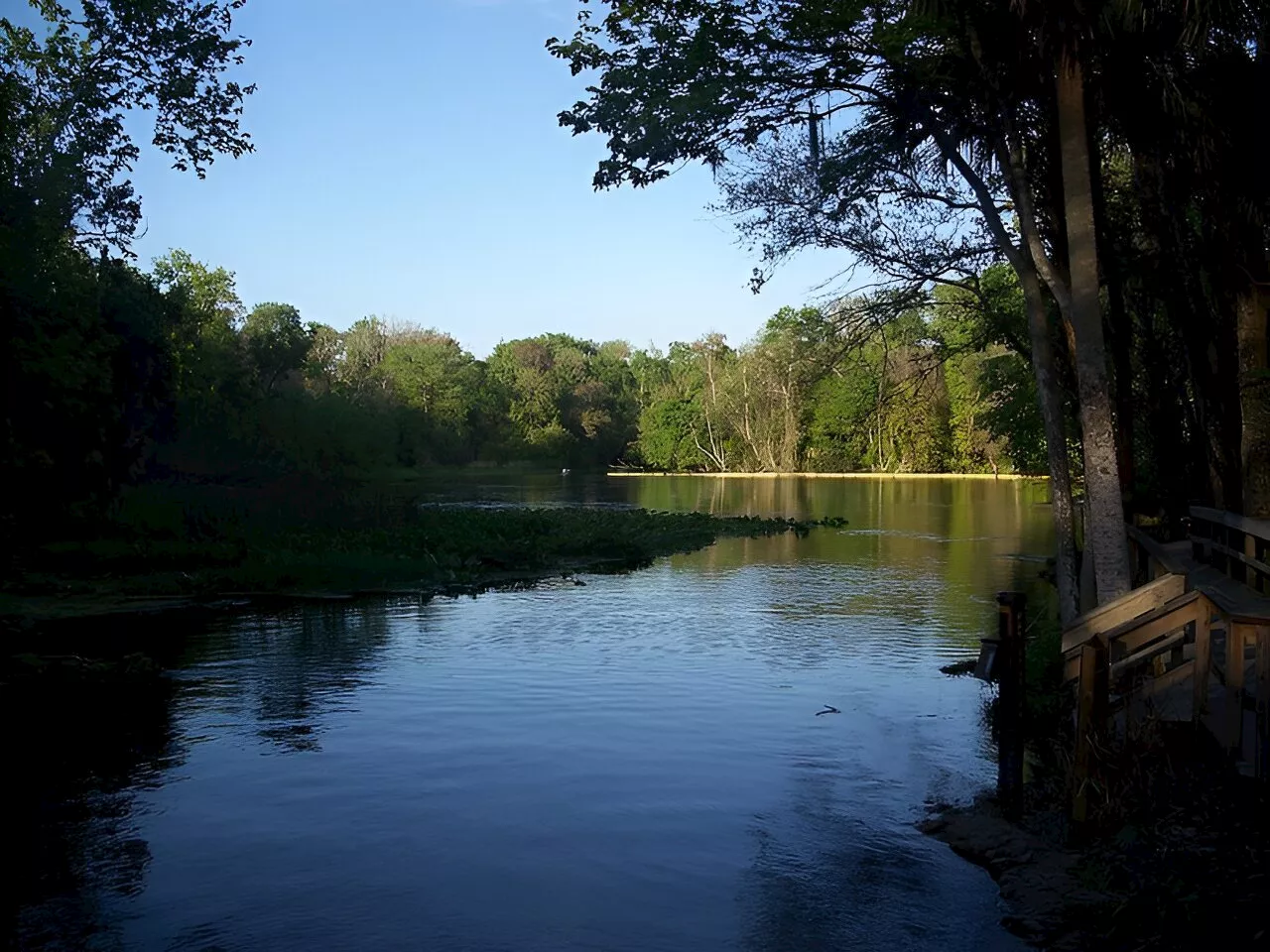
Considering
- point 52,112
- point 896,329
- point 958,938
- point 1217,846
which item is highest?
point 52,112

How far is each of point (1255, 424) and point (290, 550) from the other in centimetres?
2251

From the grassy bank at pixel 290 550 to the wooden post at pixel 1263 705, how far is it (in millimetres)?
18102

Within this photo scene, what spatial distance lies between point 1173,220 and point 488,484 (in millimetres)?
72527

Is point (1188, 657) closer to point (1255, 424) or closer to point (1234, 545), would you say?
point (1234, 545)

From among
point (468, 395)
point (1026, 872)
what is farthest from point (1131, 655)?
point (468, 395)

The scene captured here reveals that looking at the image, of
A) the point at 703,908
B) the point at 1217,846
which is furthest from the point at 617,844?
the point at 1217,846

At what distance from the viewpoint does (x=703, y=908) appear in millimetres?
8781

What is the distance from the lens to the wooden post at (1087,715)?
29.0ft

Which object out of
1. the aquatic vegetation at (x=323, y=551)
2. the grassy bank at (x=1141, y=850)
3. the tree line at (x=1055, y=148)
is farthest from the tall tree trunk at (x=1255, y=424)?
the aquatic vegetation at (x=323, y=551)

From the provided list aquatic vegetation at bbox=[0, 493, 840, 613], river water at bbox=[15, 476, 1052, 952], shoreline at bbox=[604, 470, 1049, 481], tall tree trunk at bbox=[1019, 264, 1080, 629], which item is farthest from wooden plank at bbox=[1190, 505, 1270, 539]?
shoreline at bbox=[604, 470, 1049, 481]

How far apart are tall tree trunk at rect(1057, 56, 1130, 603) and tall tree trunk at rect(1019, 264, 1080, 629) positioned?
8.32 feet

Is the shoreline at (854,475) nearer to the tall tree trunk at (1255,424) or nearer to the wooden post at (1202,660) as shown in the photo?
the tall tree trunk at (1255,424)

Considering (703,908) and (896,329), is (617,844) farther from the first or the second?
(896,329)

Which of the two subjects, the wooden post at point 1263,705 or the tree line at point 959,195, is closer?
the wooden post at point 1263,705
